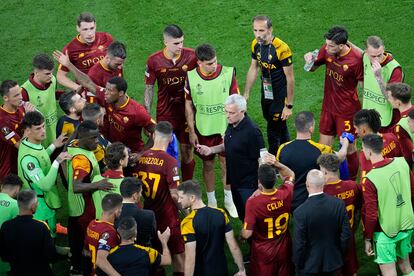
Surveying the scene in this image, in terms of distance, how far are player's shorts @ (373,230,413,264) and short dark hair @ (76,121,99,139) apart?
2787mm

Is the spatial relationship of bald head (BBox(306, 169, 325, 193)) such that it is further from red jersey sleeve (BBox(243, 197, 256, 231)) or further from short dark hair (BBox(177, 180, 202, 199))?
short dark hair (BBox(177, 180, 202, 199))

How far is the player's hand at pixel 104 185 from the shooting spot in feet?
25.4

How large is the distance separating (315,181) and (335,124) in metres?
2.96

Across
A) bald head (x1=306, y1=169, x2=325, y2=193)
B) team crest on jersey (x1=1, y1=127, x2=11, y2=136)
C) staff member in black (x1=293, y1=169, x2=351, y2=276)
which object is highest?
team crest on jersey (x1=1, y1=127, x2=11, y2=136)

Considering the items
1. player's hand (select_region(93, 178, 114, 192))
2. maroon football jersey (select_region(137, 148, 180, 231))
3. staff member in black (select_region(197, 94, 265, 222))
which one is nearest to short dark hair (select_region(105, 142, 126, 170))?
player's hand (select_region(93, 178, 114, 192))

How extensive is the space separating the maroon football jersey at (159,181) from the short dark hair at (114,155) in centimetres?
36

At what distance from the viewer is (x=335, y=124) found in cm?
1011

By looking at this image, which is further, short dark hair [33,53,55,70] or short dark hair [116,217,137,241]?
short dark hair [33,53,55,70]

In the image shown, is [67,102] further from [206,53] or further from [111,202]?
[111,202]

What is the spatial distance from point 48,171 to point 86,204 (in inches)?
22.9

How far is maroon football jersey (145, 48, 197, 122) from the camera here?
9.77 metres

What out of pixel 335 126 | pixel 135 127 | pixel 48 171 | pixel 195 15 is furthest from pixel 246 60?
pixel 48 171

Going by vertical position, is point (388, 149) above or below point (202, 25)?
below

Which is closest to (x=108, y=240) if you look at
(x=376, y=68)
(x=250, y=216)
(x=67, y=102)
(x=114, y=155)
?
(x=114, y=155)
